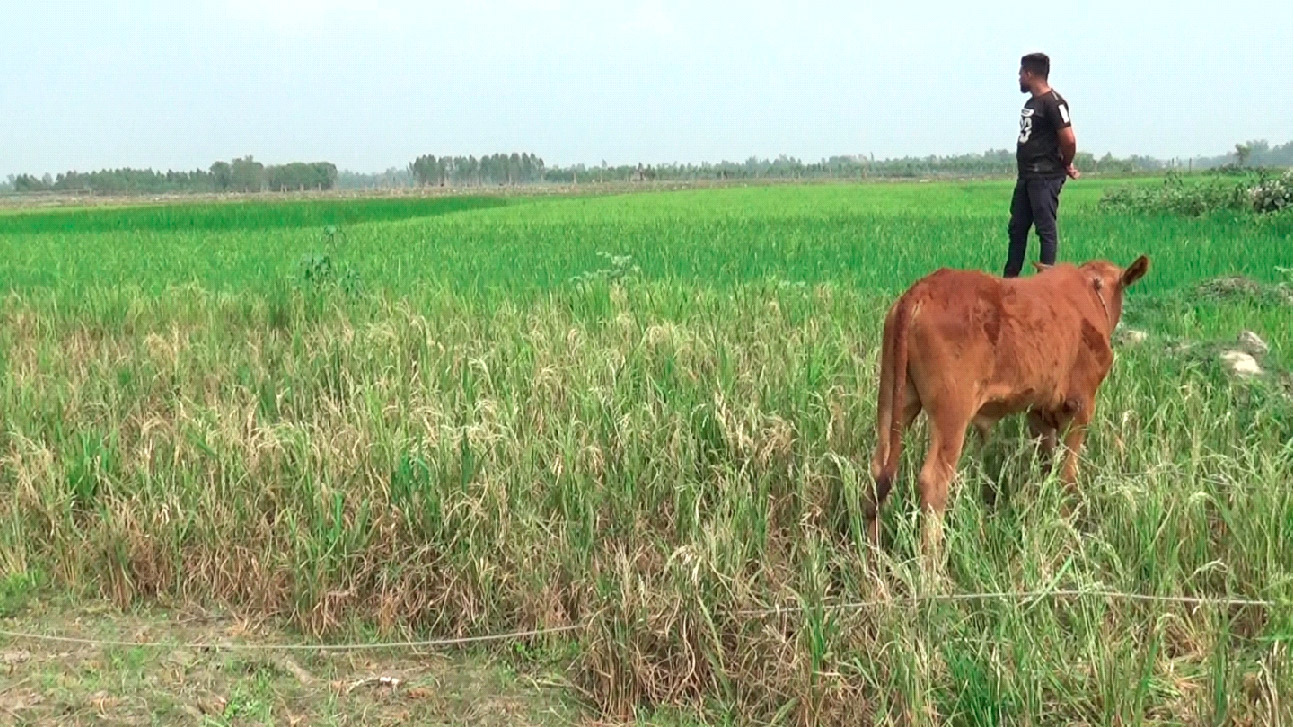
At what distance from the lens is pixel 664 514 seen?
11.8 feet

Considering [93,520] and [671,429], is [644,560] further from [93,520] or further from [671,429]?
[93,520]

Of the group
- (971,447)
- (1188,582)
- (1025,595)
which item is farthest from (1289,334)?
(1025,595)

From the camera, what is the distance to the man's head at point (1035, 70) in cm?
664

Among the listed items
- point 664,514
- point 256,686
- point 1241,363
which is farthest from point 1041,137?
point 256,686

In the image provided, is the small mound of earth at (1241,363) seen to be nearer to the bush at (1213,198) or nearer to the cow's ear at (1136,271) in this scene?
the cow's ear at (1136,271)

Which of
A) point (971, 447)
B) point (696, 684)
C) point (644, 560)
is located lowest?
point (696, 684)

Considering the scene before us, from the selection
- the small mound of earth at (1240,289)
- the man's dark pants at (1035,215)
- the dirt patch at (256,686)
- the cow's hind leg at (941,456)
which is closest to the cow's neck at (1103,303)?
the cow's hind leg at (941,456)

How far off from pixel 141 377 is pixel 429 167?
3352 inches

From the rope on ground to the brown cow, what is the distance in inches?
9.2

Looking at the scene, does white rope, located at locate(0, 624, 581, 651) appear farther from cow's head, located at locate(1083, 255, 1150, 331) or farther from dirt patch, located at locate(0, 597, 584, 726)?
cow's head, located at locate(1083, 255, 1150, 331)

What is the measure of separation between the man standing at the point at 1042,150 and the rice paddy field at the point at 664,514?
1.01 meters

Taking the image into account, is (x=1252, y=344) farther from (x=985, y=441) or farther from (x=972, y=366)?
(x=972, y=366)

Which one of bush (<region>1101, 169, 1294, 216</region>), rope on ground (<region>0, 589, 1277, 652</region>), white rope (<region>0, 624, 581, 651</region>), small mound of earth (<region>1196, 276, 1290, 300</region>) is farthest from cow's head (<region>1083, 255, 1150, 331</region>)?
bush (<region>1101, 169, 1294, 216</region>)

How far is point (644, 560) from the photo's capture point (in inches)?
133
